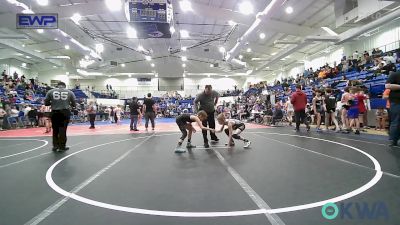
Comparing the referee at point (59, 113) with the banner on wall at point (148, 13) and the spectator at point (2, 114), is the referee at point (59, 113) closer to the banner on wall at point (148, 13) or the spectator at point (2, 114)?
the banner on wall at point (148, 13)

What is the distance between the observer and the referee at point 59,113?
617cm

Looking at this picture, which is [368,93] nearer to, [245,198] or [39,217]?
[245,198]

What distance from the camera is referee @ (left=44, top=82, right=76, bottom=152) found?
6.17 metres

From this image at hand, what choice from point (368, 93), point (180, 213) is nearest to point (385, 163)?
point (180, 213)

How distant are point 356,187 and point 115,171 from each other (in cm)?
304

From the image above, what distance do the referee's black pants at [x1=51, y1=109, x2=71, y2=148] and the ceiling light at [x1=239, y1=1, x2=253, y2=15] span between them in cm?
1383

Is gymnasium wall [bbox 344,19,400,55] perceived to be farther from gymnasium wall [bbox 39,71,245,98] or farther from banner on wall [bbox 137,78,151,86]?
banner on wall [bbox 137,78,151,86]

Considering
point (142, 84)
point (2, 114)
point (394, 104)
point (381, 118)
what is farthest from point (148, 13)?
point (142, 84)

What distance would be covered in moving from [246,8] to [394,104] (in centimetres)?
1333

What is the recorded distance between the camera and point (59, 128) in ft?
20.3

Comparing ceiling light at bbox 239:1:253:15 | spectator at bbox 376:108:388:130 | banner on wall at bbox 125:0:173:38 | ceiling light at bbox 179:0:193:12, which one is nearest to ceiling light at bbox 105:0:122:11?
ceiling light at bbox 179:0:193:12

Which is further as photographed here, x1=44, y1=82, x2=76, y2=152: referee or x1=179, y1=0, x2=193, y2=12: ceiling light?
x1=179, y1=0, x2=193, y2=12: ceiling light

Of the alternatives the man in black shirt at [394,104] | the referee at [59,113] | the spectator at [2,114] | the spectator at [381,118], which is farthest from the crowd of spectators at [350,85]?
the spectator at [2,114]

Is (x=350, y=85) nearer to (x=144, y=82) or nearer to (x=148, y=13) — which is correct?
(x=148, y=13)
